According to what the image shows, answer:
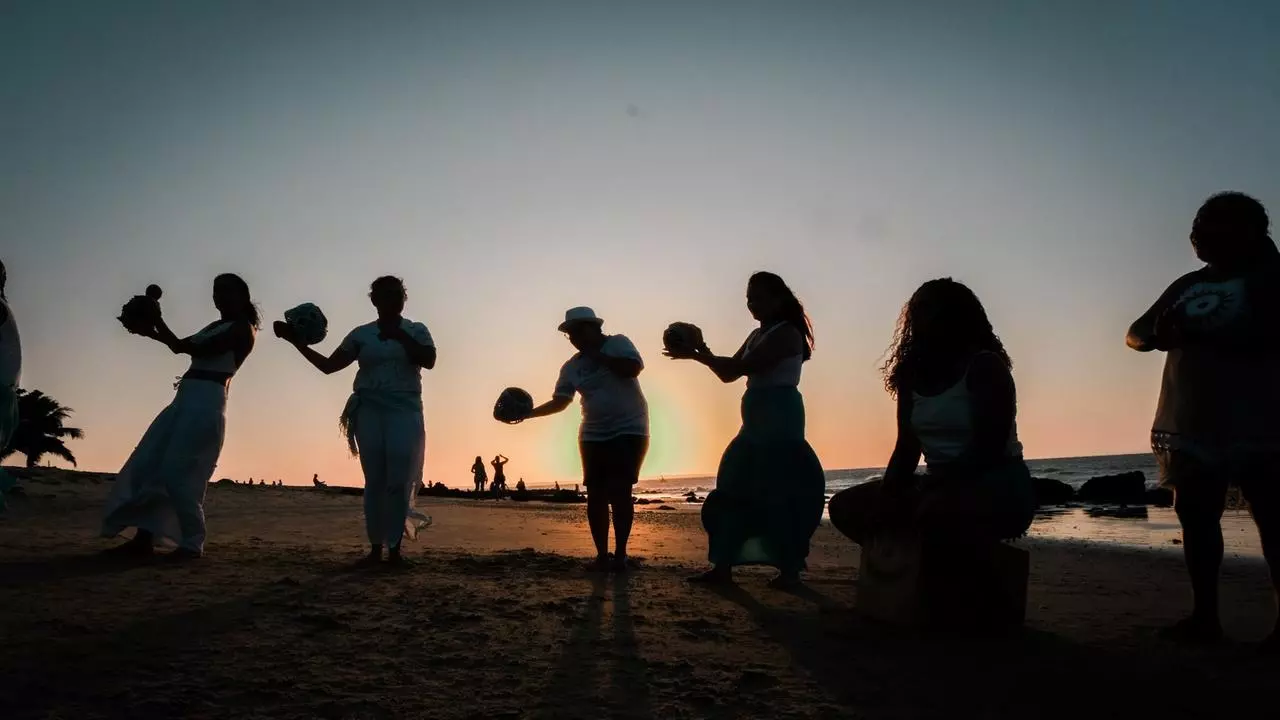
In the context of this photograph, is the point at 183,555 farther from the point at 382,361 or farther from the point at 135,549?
the point at 382,361

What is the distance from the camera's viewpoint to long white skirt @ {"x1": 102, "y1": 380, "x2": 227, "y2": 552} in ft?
19.5

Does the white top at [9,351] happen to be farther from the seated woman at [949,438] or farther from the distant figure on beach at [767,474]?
the seated woman at [949,438]

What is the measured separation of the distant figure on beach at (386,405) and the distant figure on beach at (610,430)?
117cm

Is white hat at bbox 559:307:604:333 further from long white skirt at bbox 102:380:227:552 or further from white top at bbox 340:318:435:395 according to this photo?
long white skirt at bbox 102:380:227:552

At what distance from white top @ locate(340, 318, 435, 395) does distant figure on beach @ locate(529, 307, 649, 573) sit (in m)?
1.21

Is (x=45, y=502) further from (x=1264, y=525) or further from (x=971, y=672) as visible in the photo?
(x=1264, y=525)

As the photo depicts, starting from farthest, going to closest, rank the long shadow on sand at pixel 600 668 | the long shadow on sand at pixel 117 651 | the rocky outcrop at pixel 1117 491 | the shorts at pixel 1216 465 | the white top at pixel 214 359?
the rocky outcrop at pixel 1117 491 → the white top at pixel 214 359 → the shorts at pixel 1216 465 → the long shadow on sand at pixel 600 668 → the long shadow on sand at pixel 117 651

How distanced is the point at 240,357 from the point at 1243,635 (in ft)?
20.1

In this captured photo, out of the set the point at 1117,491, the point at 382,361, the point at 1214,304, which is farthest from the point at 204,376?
the point at 1117,491

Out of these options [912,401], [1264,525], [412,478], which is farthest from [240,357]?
[1264,525]

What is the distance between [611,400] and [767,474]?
147 cm

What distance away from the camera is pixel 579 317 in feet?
22.3

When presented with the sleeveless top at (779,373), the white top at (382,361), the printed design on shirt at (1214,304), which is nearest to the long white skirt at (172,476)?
the white top at (382,361)

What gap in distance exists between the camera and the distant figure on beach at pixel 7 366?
5.67 meters
